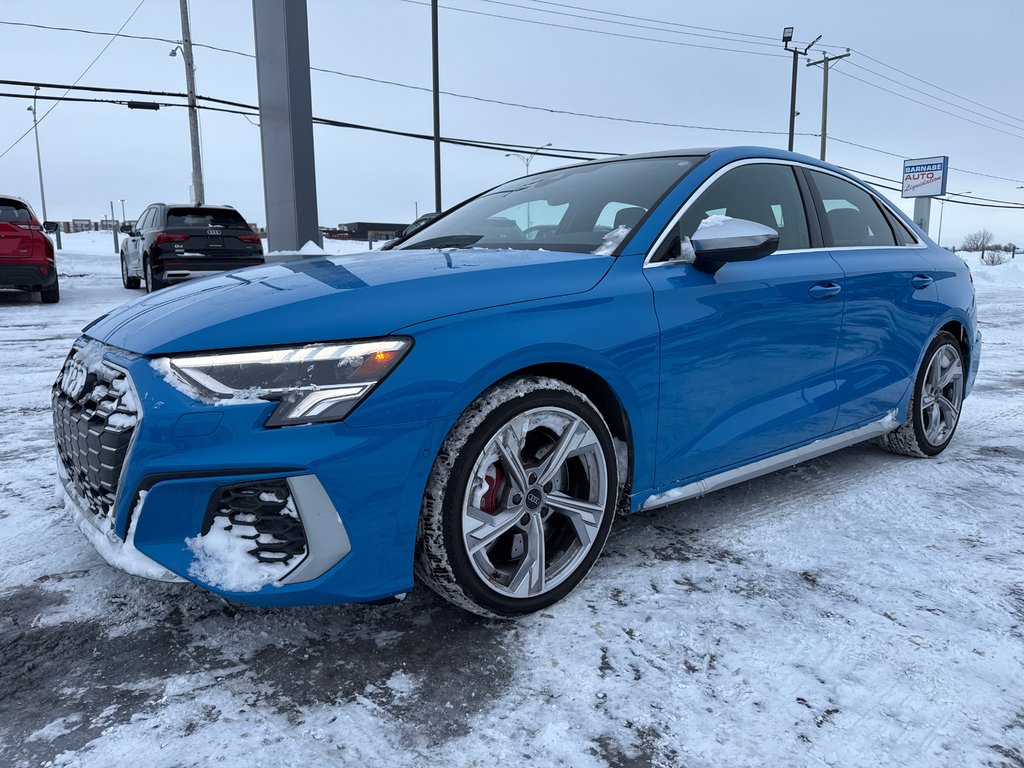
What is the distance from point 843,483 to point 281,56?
61.4 feet

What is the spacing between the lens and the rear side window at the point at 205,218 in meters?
12.7

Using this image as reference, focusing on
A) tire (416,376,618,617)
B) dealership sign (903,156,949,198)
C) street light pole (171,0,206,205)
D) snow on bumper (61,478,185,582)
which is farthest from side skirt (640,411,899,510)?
dealership sign (903,156,949,198)

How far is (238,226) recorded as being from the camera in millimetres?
12906

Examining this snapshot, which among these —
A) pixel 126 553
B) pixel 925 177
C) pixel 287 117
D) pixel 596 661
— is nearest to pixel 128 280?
pixel 287 117

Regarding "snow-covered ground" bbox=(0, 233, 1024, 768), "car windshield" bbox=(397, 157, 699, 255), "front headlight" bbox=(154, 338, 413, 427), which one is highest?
"car windshield" bbox=(397, 157, 699, 255)

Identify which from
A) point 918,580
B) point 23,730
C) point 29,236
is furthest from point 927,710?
point 29,236

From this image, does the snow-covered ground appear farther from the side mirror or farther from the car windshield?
the car windshield

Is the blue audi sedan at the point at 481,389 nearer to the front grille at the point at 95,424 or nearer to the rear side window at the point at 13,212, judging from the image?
the front grille at the point at 95,424

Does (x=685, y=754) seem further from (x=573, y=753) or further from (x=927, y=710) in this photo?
(x=927, y=710)

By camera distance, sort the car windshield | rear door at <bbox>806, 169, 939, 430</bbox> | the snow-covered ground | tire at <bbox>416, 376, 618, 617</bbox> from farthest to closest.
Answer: rear door at <bbox>806, 169, 939, 430</bbox> → the car windshield → tire at <bbox>416, 376, 618, 617</bbox> → the snow-covered ground

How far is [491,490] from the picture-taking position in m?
2.18

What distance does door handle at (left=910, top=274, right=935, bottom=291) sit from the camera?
368cm

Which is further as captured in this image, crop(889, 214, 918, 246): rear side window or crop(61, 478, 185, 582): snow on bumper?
crop(889, 214, 918, 246): rear side window

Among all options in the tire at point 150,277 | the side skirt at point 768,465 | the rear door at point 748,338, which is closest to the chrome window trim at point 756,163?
the rear door at point 748,338
